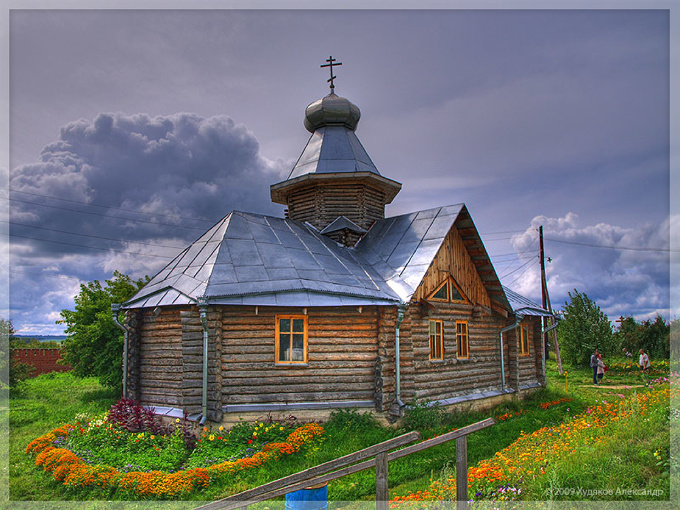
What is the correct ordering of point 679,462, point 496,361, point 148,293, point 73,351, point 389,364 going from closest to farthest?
1. point 679,462
2. point 389,364
3. point 148,293
4. point 496,361
5. point 73,351

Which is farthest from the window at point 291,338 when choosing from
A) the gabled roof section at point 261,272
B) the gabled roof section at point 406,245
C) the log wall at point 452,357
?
the log wall at point 452,357

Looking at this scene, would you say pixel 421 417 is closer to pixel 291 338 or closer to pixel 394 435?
pixel 394 435

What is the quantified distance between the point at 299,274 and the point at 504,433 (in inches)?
245

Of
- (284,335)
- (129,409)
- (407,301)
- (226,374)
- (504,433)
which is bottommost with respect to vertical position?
(504,433)

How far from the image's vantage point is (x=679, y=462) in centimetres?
630

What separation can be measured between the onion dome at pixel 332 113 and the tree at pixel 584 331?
53.9 ft

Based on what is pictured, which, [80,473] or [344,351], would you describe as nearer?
[80,473]

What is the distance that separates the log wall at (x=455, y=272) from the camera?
1386cm

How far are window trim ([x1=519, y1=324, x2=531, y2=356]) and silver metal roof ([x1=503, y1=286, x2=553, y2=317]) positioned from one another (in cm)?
76

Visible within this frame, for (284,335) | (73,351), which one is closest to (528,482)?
(284,335)

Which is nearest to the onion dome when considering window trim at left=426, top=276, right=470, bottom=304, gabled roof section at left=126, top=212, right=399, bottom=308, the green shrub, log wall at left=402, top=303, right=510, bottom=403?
gabled roof section at left=126, top=212, right=399, bottom=308

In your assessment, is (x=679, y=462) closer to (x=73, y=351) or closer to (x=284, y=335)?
(x=284, y=335)

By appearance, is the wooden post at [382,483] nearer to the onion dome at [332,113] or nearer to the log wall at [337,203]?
the log wall at [337,203]

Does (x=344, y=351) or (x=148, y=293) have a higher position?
(x=148, y=293)
